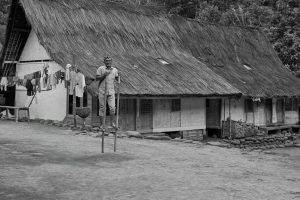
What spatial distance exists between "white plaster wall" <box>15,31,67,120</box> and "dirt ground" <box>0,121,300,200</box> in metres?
6.27

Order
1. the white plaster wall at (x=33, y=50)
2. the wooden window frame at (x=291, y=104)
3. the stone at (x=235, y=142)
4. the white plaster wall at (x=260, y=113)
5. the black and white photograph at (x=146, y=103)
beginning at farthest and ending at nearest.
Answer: the wooden window frame at (x=291, y=104)
the white plaster wall at (x=260, y=113)
the stone at (x=235, y=142)
the white plaster wall at (x=33, y=50)
the black and white photograph at (x=146, y=103)

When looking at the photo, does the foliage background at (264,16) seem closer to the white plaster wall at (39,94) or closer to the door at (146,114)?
the white plaster wall at (39,94)

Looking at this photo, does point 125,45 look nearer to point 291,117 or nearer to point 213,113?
point 213,113

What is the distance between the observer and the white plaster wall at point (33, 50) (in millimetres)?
18828

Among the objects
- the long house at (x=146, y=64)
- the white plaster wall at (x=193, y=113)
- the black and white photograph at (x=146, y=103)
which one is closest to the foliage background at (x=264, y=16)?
the black and white photograph at (x=146, y=103)

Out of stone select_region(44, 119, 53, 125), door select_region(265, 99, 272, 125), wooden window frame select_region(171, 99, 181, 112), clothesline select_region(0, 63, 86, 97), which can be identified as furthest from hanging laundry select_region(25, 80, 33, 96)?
door select_region(265, 99, 272, 125)

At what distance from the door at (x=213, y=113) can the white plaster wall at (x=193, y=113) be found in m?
1.14

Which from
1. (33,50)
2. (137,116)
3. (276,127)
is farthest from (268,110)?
(33,50)

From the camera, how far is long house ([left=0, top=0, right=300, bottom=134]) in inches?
692

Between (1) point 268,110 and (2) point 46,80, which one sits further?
(1) point 268,110

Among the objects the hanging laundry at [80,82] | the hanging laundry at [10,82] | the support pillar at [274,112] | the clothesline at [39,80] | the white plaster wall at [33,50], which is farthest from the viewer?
the support pillar at [274,112]

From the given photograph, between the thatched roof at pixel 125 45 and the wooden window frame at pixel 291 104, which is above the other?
the thatched roof at pixel 125 45

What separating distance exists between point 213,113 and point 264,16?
1258 cm

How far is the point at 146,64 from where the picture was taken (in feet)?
63.4
